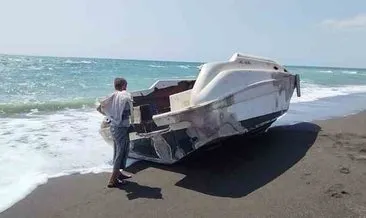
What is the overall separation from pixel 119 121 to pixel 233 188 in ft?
5.53

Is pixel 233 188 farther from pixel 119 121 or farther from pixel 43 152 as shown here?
pixel 43 152

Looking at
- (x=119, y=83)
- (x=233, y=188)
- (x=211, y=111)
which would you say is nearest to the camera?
(x=233, y=188)

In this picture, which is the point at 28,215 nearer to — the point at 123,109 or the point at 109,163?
the point at 123,109

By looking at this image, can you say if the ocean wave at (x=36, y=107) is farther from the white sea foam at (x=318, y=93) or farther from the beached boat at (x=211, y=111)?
the white sea foam at (x=318, y=93)

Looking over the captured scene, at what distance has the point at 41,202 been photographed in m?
4.93

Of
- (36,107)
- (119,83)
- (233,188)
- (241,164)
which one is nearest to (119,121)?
(119,83)

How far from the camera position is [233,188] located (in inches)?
203

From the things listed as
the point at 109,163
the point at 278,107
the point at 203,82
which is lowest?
the point at 109,163

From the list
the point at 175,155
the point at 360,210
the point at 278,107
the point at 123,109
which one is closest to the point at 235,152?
the point at 175,155

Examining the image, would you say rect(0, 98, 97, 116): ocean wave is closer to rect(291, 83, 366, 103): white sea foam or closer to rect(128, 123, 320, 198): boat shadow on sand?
rect(128, 123, 320, 198): boat shadow on sand

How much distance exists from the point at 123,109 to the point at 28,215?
1.72 m

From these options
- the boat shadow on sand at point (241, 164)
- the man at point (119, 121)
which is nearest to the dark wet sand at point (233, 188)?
the boat shadow on sand at point (241, 164)

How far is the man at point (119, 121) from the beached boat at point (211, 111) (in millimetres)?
531

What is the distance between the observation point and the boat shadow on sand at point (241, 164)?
5273 mm
